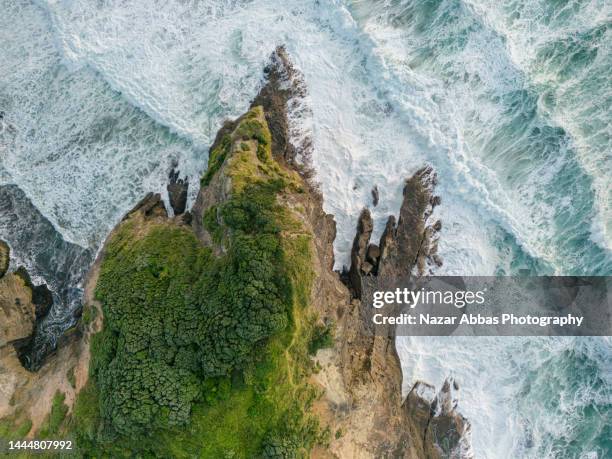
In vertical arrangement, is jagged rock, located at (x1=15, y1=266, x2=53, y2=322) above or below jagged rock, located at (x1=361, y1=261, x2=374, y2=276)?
below

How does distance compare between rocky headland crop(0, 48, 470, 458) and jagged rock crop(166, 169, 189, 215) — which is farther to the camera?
jagged rock crop(166, 169, 189, 215)

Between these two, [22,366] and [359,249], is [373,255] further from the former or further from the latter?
[22,366]

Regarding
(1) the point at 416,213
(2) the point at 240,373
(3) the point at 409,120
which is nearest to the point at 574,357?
(1) the point at 416,213

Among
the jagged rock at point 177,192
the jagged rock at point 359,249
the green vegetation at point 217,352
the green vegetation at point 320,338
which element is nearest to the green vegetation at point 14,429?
the green vegetation at point 217,352

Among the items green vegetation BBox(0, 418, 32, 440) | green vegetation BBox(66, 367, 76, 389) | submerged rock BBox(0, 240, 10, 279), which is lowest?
A: green vegetation BBox(0, 418, 32, 440)

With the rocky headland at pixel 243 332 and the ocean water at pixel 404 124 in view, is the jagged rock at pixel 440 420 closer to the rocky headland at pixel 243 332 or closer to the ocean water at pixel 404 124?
the rocky headland at pixel 243 332

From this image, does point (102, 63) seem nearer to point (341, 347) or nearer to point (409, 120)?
point (409, 120)

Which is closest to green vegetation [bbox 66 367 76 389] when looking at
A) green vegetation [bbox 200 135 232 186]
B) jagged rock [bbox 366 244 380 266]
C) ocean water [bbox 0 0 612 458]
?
ocean water [bbox 0 0 612 458]

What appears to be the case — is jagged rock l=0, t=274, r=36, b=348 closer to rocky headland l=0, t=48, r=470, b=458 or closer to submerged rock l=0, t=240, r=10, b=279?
rocky headland l=0, t=48, r=470, b=458
